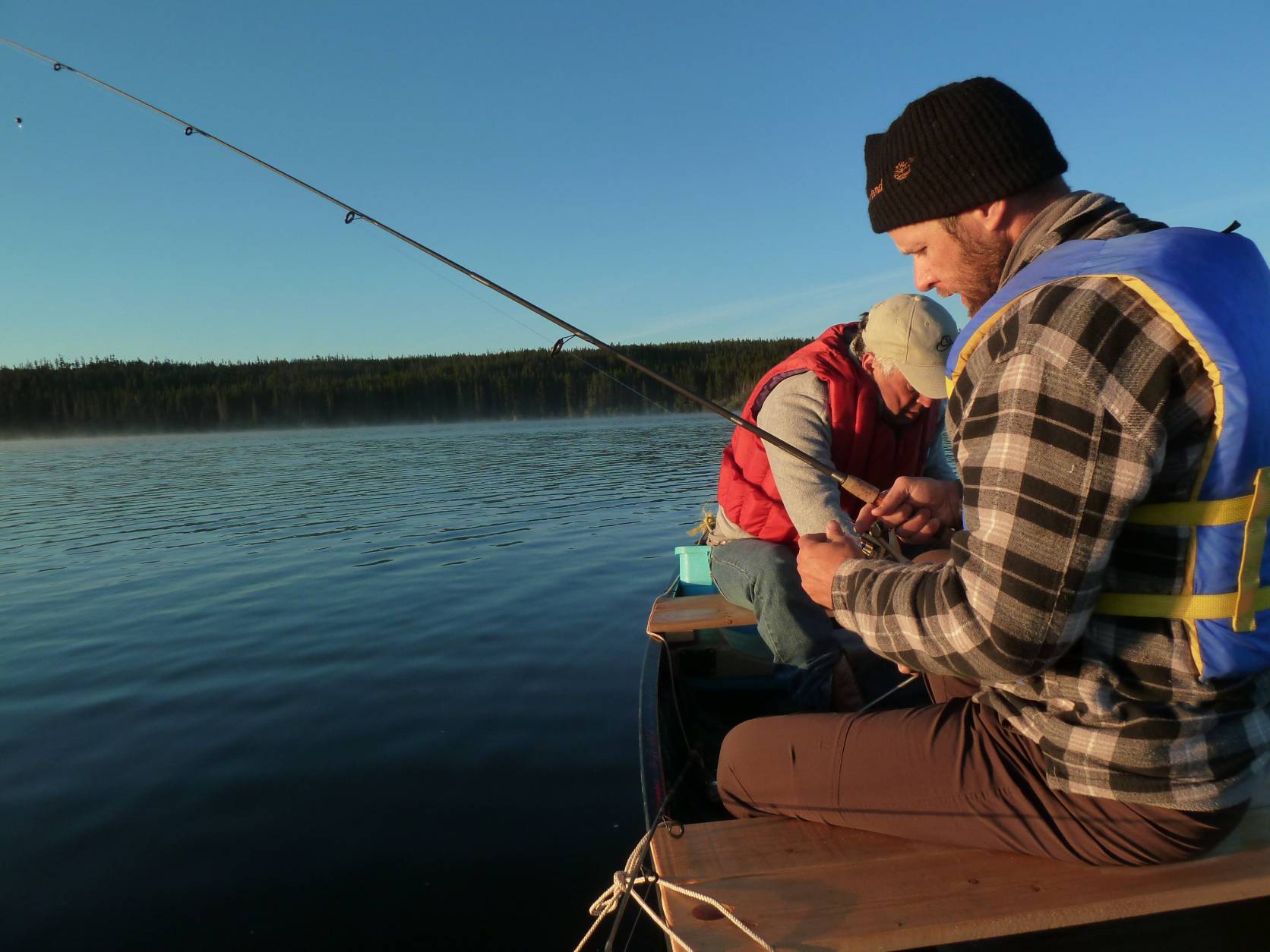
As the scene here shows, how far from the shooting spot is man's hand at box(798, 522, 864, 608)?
196cm

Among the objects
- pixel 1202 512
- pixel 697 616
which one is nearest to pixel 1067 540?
pixel 1202 512

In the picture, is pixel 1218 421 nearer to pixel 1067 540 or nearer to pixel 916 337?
pixel 1067 540

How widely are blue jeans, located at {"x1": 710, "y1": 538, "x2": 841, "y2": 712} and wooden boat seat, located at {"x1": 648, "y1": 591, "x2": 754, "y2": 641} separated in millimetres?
144

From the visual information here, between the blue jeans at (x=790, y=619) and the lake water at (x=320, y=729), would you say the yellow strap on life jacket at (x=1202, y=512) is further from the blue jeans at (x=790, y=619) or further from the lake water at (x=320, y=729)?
the lake water at (x=320, y=729)

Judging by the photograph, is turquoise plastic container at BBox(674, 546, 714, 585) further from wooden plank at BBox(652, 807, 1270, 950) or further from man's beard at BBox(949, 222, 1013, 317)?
man's beard at BBox(949, 222, 1013, 317)

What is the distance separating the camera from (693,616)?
3.72 meters

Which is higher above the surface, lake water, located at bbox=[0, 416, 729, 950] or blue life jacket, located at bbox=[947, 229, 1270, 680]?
blue life jacket, located at bbox=[947, 229, 1270, 680]

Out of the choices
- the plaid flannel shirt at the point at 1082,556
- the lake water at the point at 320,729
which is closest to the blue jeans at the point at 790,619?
the lake water at the point at 320,729

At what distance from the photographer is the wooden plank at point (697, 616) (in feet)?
12.0

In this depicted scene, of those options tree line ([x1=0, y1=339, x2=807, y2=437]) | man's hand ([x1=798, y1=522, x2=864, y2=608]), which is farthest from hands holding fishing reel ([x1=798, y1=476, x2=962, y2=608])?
tree line ([x1=0, y1=339, x2=807, y2=437])

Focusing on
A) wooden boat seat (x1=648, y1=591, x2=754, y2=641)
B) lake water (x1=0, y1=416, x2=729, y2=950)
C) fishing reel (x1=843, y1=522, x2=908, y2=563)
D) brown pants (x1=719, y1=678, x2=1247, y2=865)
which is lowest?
lake water (x1=0, y1=416, x2=729, y2=950)

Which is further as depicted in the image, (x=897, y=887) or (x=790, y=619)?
(x=790, y=619)

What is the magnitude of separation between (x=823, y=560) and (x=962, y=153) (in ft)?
2.93

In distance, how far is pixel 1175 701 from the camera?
5.02ft
